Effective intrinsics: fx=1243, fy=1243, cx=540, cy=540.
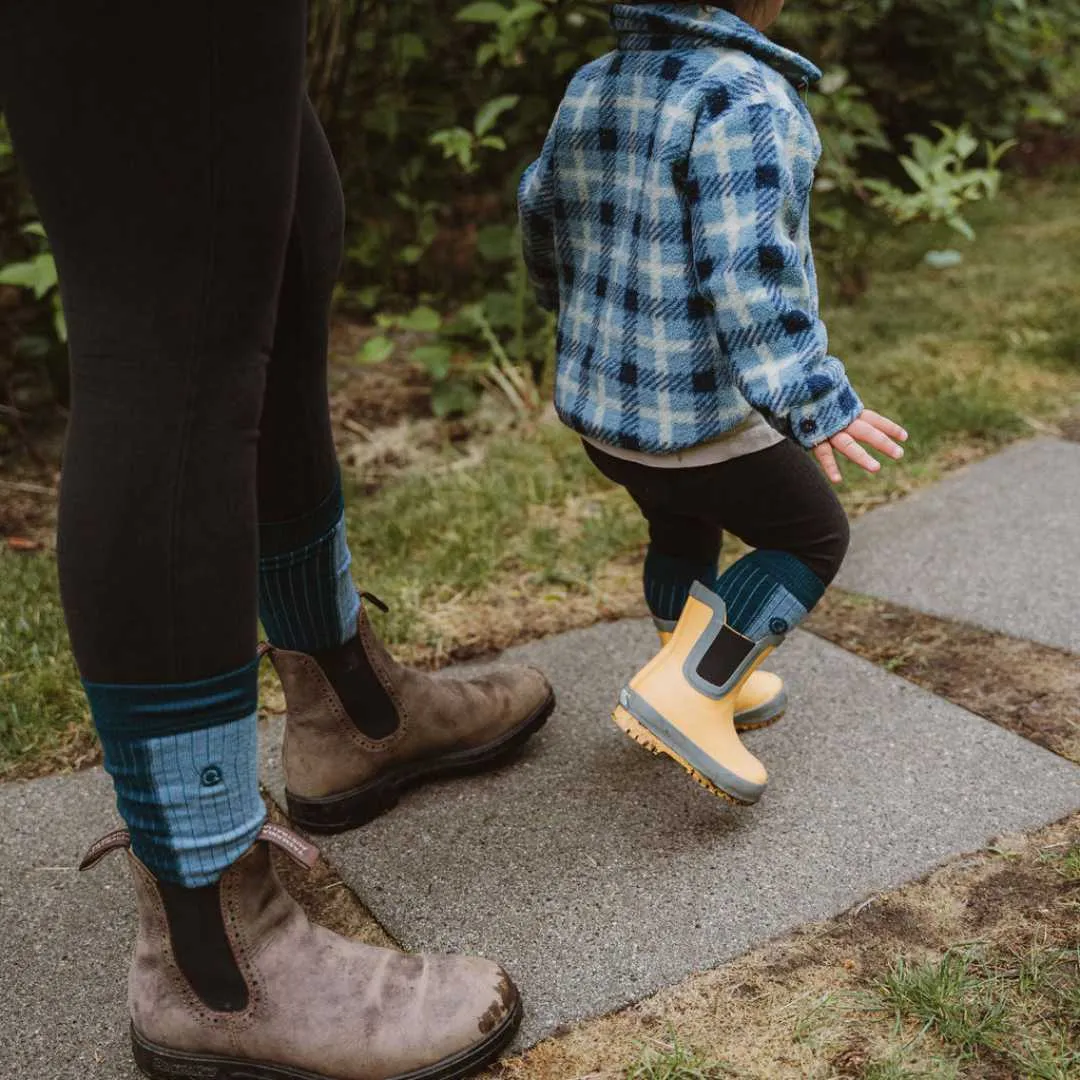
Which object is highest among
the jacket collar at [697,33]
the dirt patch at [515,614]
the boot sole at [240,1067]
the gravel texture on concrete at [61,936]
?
the jacket collar at [697,33]

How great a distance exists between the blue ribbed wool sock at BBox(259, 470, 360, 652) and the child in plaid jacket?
346mm

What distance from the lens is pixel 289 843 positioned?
46.3 inches

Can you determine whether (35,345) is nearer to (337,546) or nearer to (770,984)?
(337,546)

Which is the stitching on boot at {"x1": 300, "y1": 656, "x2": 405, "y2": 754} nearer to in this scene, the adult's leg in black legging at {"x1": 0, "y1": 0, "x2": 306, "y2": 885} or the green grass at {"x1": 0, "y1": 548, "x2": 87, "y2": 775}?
the adult's leg in black legging at {"x1": 0, "y1": 0, "x2": 306, "y2": 885}

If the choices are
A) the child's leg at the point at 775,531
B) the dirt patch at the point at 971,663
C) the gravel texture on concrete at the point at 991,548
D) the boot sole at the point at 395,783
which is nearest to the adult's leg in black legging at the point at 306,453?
the boot sole at the point at 395,783

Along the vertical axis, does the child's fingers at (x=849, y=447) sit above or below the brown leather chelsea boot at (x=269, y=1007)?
above

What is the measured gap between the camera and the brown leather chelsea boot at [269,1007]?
1.18 meters

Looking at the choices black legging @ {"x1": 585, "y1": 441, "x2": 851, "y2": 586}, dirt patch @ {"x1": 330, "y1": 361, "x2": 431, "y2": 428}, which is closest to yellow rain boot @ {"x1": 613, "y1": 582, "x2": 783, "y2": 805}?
black legging @ {"x1": 585, "y1": 441, "x2": 851, "y2": 586}

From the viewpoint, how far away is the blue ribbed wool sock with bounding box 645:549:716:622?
5.86 feet

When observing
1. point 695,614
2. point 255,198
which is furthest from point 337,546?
point 255,198

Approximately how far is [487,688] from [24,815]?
649mm

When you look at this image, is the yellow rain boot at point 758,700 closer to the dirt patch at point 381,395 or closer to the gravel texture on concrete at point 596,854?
the gravel texture on concrete at point 596,854

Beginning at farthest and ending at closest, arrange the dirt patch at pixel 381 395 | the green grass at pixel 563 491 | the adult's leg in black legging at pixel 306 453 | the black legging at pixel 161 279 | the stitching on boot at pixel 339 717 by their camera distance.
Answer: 1. the dirt patch at pixel 381 395
2. the green grass at pixel 563 491
3. the stitching on boot at pixel 339 717
4. the adult's leg in black legging at pixel 306 453
5. the black legging at pixel 161 279

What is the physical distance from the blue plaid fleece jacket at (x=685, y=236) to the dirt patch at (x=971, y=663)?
67 cm
